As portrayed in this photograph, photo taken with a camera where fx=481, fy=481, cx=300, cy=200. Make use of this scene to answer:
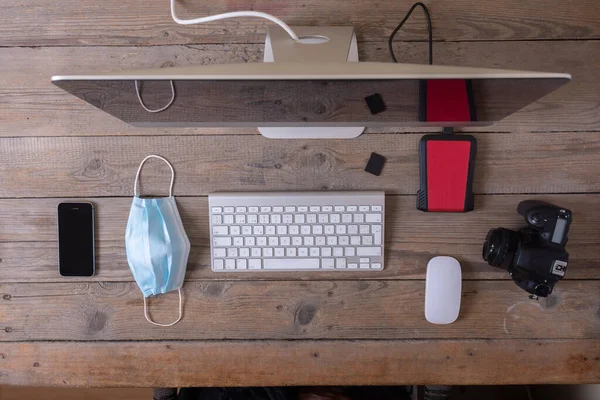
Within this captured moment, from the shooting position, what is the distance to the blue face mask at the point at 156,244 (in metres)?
1.01

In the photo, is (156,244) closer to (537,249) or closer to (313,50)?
(313,50)

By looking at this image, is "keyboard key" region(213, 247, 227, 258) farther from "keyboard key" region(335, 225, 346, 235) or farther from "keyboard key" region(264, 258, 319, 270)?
"keyboard key" region(335, 225, 346, 235)

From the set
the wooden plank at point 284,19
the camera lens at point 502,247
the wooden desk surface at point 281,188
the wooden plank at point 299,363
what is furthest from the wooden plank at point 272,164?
the wooden plank at point 299,363

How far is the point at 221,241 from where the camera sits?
1.02 meters

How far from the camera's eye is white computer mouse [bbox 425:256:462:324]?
3.35 feet

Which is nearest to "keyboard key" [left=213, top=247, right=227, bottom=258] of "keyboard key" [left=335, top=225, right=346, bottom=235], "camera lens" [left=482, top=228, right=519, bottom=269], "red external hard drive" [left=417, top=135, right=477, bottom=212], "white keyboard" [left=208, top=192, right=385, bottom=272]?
"white keyboard" [left=208, top=192, right=385, bottom=272]

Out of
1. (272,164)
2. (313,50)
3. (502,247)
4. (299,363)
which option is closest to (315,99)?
(313,50)

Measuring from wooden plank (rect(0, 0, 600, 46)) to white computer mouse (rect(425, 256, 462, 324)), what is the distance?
1.57 feet

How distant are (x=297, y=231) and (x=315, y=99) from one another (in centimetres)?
33

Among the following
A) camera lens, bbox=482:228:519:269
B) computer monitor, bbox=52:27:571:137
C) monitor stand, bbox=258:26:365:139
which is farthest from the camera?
camera lens, bbox=482:228:519:269

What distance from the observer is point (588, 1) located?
100cm

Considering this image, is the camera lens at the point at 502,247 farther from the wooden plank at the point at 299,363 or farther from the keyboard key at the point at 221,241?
the keyboard key at the point at 221,241

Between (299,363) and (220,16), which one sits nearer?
(220,16)

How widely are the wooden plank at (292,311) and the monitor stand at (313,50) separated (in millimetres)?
324
